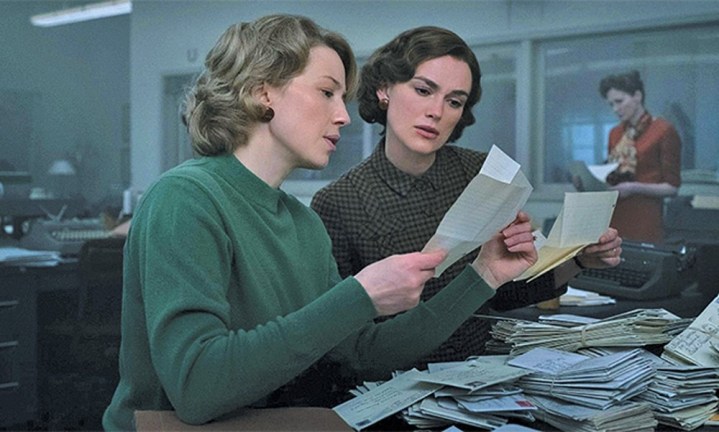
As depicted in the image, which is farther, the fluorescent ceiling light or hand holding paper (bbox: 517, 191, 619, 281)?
the fluorescent ceiling light

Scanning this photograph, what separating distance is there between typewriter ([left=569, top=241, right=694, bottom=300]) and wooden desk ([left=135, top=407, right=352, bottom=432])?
1.50 m

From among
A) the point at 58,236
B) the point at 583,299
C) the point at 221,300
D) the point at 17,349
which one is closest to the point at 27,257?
the point at 58,236

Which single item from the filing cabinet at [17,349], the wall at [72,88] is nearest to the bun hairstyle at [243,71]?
the filing cabinet at [17,349]

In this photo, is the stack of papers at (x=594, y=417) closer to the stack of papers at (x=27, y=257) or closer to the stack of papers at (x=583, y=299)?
the stack of papers at (x=583, y=299)

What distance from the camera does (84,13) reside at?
11.3 ft

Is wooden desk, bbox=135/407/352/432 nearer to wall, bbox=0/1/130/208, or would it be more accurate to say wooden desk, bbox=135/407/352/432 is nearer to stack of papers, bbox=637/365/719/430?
stack of papers, bbox=637/365/719/430

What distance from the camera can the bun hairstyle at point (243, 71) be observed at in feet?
3.75

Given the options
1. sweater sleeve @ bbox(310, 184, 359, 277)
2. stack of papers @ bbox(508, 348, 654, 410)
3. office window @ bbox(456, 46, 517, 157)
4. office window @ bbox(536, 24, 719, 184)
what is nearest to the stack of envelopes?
stack of papers @ bbox(508, 348, 654, 410)

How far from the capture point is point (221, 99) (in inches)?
45.7

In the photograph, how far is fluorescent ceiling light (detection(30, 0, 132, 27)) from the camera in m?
3.29

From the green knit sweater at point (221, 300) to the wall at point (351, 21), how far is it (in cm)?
255

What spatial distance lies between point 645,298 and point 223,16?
111 inches

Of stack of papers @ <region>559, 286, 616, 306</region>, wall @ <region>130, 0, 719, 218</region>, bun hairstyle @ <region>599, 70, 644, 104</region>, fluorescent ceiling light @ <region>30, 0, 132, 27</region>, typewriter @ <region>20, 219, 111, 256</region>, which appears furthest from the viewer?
bun hairstyle @ <region>599, 70, 644, 104</region>

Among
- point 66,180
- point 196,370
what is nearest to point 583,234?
point 196,370
